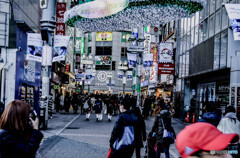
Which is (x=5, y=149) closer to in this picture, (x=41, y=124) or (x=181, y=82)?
(x=41, y=124)

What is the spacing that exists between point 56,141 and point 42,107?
149 inches

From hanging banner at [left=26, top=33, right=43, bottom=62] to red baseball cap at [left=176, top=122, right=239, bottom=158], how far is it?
1292cm

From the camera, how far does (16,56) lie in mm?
19531

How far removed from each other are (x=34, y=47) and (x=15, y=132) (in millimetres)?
11507

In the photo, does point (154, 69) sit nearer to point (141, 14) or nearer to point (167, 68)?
point (167, 68)

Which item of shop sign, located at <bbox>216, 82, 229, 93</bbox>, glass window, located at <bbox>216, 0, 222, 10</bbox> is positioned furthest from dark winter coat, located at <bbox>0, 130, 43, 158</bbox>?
glass window, located at <bbox>216, 0, 222, 10</bbox>

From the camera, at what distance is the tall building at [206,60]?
16.6m

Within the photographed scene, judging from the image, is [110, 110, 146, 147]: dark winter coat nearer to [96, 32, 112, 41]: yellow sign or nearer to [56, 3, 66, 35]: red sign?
[56, 3, 66, 35]: red sign

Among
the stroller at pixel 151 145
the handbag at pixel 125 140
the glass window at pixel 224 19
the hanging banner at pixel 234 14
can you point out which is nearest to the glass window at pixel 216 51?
the glass window at pixel 224 19

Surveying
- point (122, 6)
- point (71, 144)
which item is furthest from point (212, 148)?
point (122, 6)

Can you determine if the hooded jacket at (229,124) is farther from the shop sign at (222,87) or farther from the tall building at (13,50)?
the tall building at (13,50)

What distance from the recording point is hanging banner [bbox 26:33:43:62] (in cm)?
1415

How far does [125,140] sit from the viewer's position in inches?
229

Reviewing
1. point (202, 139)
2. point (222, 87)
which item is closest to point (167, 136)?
point (202, 139)
